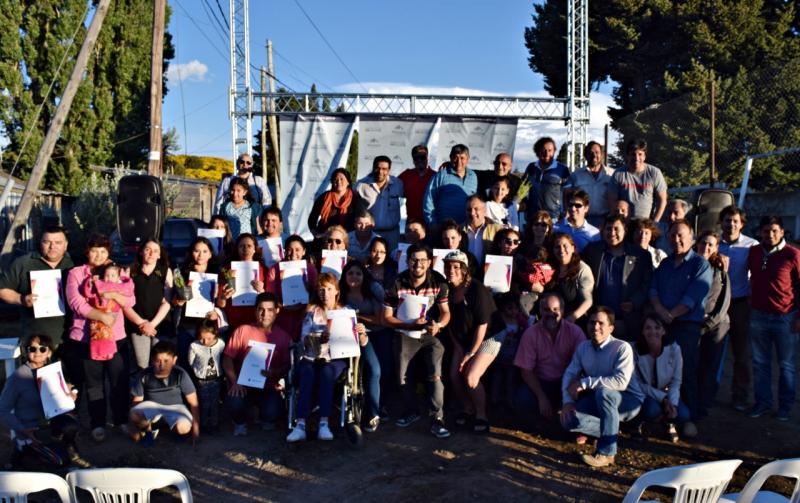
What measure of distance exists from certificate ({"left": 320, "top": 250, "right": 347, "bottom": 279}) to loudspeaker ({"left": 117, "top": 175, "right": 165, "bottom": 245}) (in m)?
3.52

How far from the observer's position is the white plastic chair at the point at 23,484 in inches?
109

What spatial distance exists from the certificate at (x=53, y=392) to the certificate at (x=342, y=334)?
6.48 ft

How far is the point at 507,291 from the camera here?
5.64 m

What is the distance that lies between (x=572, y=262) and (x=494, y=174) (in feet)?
6.47

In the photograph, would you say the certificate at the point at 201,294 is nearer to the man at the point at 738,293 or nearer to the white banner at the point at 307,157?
the man at the point at 738,293

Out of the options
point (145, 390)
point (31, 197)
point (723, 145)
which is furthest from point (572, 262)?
point (723, 145)

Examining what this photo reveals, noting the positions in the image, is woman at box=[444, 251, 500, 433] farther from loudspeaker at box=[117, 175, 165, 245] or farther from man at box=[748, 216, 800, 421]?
loudspeaker at box=[117, 175, 165, 245]

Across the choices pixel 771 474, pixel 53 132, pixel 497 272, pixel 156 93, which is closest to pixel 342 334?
pixel 497 272

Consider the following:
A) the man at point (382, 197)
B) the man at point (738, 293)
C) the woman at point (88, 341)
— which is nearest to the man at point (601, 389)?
the man at point (738, 293)

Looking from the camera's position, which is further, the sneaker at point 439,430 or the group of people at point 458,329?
the sneaker at point 439,430

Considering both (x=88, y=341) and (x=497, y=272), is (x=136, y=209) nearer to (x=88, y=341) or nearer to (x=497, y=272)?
(x=88, y=341)

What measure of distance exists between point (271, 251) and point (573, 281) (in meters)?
2.79

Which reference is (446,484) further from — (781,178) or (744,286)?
(781,178)

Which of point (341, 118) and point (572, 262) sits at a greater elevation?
point (341, 118)
